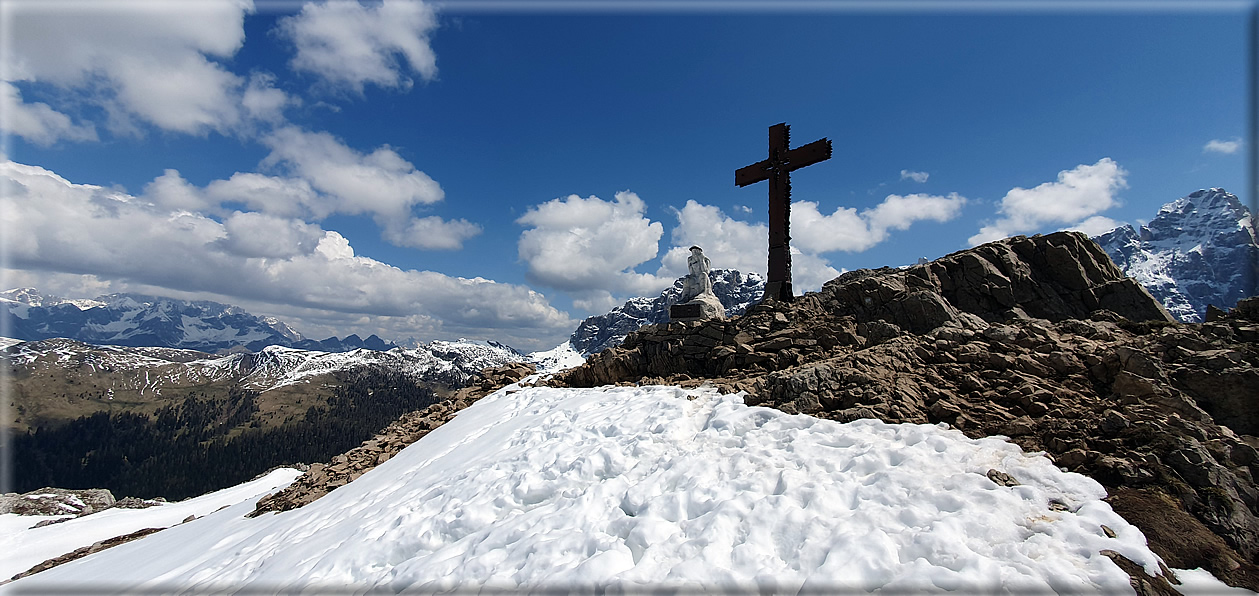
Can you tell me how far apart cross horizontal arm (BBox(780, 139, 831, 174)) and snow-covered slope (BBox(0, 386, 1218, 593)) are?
16.1 m

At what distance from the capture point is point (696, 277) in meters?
29.4

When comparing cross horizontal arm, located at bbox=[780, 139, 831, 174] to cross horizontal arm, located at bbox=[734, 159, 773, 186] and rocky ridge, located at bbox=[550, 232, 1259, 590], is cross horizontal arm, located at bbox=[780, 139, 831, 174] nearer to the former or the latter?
cross horizontal arm, located at bbox=[734, 159, 773, 186]

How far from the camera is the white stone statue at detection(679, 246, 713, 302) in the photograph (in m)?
28.9

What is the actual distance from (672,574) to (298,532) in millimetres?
10282

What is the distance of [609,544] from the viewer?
7371 mm

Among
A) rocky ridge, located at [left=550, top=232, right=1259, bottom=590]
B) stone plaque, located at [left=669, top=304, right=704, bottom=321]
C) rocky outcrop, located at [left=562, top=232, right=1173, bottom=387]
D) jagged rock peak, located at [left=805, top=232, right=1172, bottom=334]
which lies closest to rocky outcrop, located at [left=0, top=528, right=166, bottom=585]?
rocky ridge, located at [left=550, top=232, right=1259, bottom=590]

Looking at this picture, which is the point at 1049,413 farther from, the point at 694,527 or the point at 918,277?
the point at 918,277

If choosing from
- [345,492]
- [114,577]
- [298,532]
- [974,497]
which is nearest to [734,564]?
[974,497]

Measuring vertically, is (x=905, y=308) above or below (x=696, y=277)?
below

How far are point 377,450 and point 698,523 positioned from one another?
16.8 meters

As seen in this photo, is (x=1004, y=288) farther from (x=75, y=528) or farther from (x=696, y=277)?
(x=75, y=528)

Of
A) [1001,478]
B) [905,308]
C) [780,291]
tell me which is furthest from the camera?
[780,291]

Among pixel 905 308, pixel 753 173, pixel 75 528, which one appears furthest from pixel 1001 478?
pixel 75 528

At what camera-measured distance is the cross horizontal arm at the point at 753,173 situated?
25.2 meters
